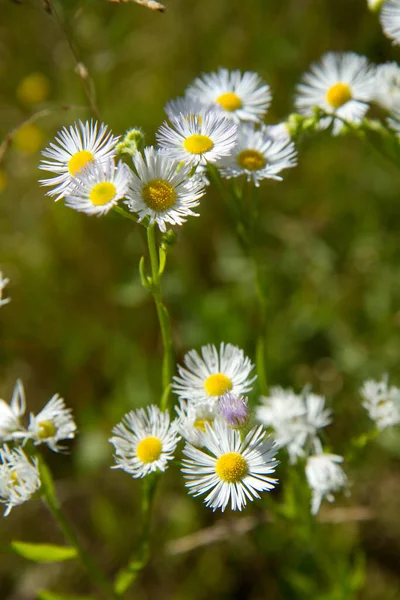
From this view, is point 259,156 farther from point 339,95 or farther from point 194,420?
point 194,420

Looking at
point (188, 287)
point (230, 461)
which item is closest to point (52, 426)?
point (230, 461)

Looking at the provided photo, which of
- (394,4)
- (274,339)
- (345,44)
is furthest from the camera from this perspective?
(345,44)

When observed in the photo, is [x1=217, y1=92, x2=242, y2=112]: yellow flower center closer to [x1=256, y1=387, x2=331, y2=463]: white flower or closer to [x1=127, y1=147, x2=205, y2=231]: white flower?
[x1=127, y1=147, x2=205, y2=231]: white flower

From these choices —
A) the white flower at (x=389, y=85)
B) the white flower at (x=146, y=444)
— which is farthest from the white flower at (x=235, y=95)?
the white flower at (x=146, y=444)

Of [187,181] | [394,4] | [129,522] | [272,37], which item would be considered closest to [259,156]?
[187,181]

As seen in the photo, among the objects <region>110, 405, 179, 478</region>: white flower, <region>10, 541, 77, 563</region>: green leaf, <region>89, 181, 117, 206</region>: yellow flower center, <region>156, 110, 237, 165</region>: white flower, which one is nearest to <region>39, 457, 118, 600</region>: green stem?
<region>10, 541, 77, 563</region>: green leaf

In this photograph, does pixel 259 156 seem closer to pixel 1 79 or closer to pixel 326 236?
pixel 326 236
